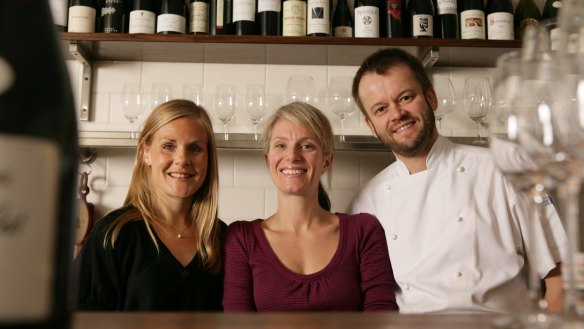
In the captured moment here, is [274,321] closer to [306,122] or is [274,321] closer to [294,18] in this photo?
[306,122]

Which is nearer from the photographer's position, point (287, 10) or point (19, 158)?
point (19, 158)

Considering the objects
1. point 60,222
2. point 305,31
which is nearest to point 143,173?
point 305,31

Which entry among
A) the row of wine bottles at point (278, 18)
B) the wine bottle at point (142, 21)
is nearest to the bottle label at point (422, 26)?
the row of wine bottles at point (278, 18)

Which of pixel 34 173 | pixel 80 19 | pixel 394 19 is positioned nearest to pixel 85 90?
pixel 80 19

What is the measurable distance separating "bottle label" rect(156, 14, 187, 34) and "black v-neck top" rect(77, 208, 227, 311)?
709 mm

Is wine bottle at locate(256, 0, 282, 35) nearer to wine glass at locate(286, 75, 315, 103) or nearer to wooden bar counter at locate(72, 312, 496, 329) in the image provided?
wine glass at locate(286, 75, 315, 103)

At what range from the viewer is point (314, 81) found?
2111 millimetres

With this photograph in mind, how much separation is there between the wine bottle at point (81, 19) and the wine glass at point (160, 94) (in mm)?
293

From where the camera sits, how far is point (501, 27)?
1.96 m

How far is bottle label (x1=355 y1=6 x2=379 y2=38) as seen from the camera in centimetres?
192

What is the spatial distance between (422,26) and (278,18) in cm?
50

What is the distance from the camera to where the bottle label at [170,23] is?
1914 mm

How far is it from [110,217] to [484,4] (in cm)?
158

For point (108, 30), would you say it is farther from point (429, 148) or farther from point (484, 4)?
point (484, 4)
